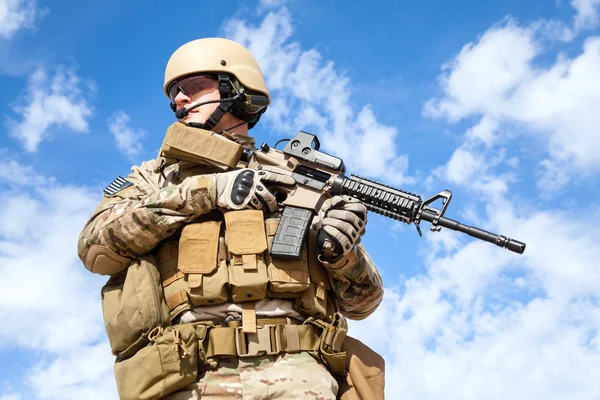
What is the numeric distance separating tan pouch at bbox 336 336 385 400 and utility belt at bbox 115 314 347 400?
1.26 ft

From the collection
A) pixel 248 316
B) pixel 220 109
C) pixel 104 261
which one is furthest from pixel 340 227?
pixel 104 261

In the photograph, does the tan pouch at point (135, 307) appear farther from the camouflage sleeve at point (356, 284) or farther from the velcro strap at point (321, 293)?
the camouflage sleeve at point (356, 284)

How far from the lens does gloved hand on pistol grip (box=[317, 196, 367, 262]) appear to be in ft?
15.3

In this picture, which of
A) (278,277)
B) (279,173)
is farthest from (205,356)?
(279,173)

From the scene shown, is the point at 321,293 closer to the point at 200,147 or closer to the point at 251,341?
the point at 251,341

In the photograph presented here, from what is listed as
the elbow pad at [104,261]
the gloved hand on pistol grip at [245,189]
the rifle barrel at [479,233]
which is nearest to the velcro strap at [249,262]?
the gloved hand on pistol grip at [245,189]

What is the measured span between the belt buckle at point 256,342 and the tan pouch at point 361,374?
677 mm

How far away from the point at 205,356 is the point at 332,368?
2.97ft

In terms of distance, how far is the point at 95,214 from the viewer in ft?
16.5

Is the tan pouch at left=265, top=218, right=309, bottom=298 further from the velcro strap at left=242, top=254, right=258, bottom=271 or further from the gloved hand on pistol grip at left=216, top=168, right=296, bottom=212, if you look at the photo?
the gloved hand on pistol grip at left=216, top=168, right=296, bottom=212

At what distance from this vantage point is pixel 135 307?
462cm

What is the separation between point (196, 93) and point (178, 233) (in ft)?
4.13

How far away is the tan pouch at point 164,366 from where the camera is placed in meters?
4.36

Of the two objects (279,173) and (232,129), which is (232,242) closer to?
(279,173)
